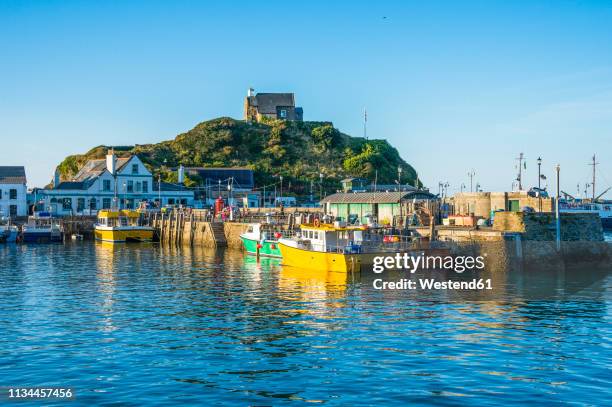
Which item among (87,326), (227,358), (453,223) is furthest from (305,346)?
(453,223)

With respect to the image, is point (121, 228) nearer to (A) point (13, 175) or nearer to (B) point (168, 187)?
(B) point (168, 187)

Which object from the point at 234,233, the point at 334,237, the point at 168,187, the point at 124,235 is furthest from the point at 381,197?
the point at 168,187

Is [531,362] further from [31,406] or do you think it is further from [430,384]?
[31,406]

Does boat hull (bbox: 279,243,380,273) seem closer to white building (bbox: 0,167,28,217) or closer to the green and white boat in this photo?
the green and white boat

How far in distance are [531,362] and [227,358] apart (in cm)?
1069

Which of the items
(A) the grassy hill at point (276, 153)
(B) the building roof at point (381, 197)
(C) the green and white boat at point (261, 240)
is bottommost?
(C) the green and white boat at point (261, 240)

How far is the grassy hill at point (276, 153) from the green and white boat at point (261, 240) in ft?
196

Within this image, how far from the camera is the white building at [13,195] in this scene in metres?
101

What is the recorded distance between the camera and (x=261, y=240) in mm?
66750

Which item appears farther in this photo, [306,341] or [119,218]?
[119,218]

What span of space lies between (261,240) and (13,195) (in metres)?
52.5

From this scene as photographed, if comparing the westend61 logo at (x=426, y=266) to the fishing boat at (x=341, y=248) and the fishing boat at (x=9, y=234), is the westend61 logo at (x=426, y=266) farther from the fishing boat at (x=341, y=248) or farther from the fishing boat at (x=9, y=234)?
the fishing boat at (x=9, y=234)

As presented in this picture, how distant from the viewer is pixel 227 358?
81.7ft

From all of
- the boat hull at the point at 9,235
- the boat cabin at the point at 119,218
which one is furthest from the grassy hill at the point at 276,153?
the boat hull at the point at 9,235
